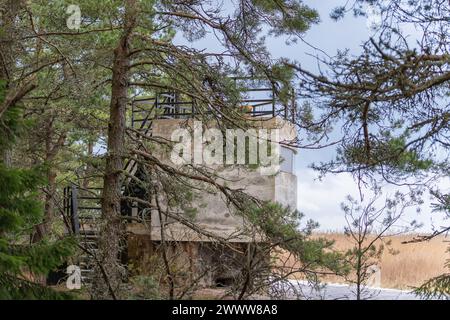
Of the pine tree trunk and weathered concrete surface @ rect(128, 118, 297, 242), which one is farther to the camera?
weathered concrete surface @ rect(128, 118, 297, 242)

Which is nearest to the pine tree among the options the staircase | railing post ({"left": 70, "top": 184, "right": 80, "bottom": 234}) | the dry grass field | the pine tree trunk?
the staircase

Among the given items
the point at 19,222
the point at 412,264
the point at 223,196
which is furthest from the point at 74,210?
the point at 19,222

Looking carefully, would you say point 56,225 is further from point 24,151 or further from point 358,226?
point 358,226

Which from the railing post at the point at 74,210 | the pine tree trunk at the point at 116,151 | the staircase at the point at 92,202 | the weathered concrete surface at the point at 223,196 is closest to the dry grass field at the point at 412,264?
the weathered concrete surface at the point at 223,196

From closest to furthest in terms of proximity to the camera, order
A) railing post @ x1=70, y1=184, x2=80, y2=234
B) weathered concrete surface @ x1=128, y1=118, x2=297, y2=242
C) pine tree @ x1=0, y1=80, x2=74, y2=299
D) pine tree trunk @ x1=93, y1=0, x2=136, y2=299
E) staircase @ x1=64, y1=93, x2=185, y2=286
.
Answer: pine tree @ x1=0, y1=80, x2=74, y2=299 < pine tree trunk @ x1=93, y1=0, x2=136, y2=299 < staircase @ x1=64, y1=93, x2=185, y2=286 < railing post @ x1=70, y1=184, x2=80, y2=234 < weathered concrete surface @ x1=128, y1=118, x2=297, y2=242

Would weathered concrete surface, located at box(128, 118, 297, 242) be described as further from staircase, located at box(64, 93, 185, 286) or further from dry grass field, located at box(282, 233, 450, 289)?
dry grass field, located at box(282, 233, 450, 289)

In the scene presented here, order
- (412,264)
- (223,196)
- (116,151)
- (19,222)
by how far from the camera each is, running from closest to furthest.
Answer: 1. (19,222)
2. (116,151)
3. (223,196)
4. (412,264)

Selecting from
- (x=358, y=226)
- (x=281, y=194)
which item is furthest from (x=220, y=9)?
(x=281, y=194)

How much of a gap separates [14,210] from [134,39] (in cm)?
540

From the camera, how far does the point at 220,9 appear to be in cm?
1140

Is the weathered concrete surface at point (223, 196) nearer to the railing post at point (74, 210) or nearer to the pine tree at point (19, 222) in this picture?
the railing post at point (74, 210)

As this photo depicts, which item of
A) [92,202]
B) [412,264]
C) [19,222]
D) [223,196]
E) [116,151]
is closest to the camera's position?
[19,222]

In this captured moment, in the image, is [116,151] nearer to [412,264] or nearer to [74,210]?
[74,210]

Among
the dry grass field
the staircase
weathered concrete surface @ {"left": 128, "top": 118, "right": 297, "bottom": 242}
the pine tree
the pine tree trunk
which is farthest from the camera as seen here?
weathered concrete surface @ {"left": 128, "top": 118, "right": 297, "bottom": 242}
